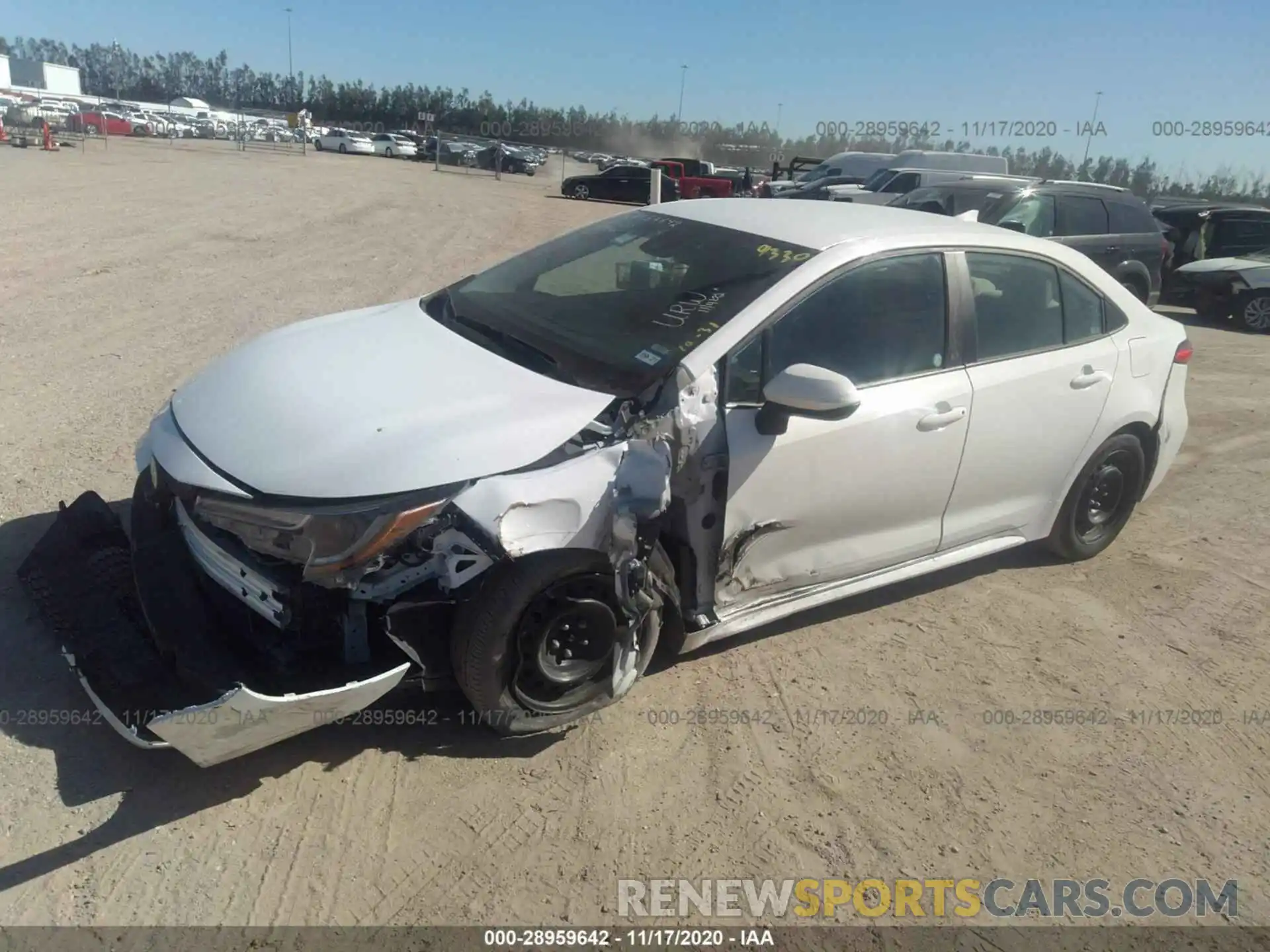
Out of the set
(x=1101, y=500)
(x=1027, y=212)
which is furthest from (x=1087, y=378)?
(x=1027, y=212)

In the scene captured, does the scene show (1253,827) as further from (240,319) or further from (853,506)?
(240,319)

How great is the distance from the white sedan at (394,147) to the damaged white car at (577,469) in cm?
4810

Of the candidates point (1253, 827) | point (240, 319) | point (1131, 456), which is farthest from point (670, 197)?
point (1253, 827)

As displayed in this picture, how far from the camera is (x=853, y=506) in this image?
3.71m

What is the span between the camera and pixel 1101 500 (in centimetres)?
494

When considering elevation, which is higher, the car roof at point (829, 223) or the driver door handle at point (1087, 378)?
the car roof at point (829, 223)

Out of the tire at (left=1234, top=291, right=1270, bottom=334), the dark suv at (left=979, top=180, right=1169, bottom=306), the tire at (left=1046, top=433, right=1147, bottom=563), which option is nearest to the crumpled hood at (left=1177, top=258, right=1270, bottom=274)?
the tire at (left=1234, top=291, right=1270, bottom=334)

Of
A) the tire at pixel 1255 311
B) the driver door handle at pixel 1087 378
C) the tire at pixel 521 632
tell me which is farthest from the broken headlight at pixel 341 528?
the tire at pixel 1255 311

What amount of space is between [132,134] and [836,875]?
52.8 m

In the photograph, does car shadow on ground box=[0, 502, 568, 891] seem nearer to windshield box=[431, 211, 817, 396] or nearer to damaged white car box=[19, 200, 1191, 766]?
→ damaged white car box=[19, 200, 1191, 766]

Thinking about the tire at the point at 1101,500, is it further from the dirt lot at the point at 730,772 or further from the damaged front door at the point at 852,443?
the damaged front door at the point at 852,443

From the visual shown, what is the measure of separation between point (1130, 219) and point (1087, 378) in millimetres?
8674

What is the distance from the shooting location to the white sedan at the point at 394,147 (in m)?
48.6

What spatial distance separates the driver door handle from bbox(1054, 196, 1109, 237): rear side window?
7.61 m
